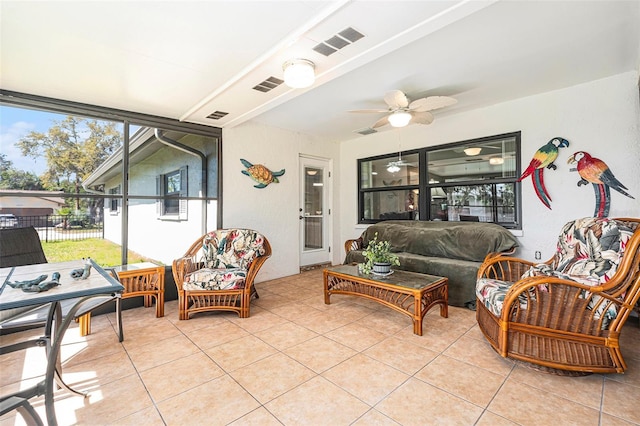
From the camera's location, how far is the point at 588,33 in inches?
91.2

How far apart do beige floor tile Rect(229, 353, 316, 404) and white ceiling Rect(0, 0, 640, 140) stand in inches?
93.4

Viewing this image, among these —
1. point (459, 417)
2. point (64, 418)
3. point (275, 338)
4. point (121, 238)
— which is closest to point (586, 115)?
point (459, 417)

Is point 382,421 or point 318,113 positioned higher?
point 318,113

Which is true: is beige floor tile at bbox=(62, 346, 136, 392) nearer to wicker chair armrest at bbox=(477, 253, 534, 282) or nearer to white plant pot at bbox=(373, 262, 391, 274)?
white plant pot at bbox=(373, 262, 391, 274)

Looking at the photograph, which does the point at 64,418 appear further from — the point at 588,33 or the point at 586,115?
the point at 586,115

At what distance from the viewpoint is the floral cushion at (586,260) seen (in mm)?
1996

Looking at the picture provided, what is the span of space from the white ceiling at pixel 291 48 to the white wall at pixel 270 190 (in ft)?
3.40

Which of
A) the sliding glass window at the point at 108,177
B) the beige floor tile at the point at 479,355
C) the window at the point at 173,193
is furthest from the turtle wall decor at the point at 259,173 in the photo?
the beige floor tile at the point at 479,355

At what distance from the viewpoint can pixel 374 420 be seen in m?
1.60

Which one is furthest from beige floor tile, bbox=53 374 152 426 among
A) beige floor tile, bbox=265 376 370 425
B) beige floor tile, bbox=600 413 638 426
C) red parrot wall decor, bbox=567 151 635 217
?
red parrot wall decor, bbox=567 151 635 217

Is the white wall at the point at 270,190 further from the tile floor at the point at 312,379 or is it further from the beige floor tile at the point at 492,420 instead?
the beige floor tile at the point at 492,420

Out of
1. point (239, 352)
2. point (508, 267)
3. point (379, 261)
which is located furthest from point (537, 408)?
point (239, 352)

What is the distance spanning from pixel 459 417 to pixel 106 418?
197 centimetres

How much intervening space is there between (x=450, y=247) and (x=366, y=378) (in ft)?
8.13
